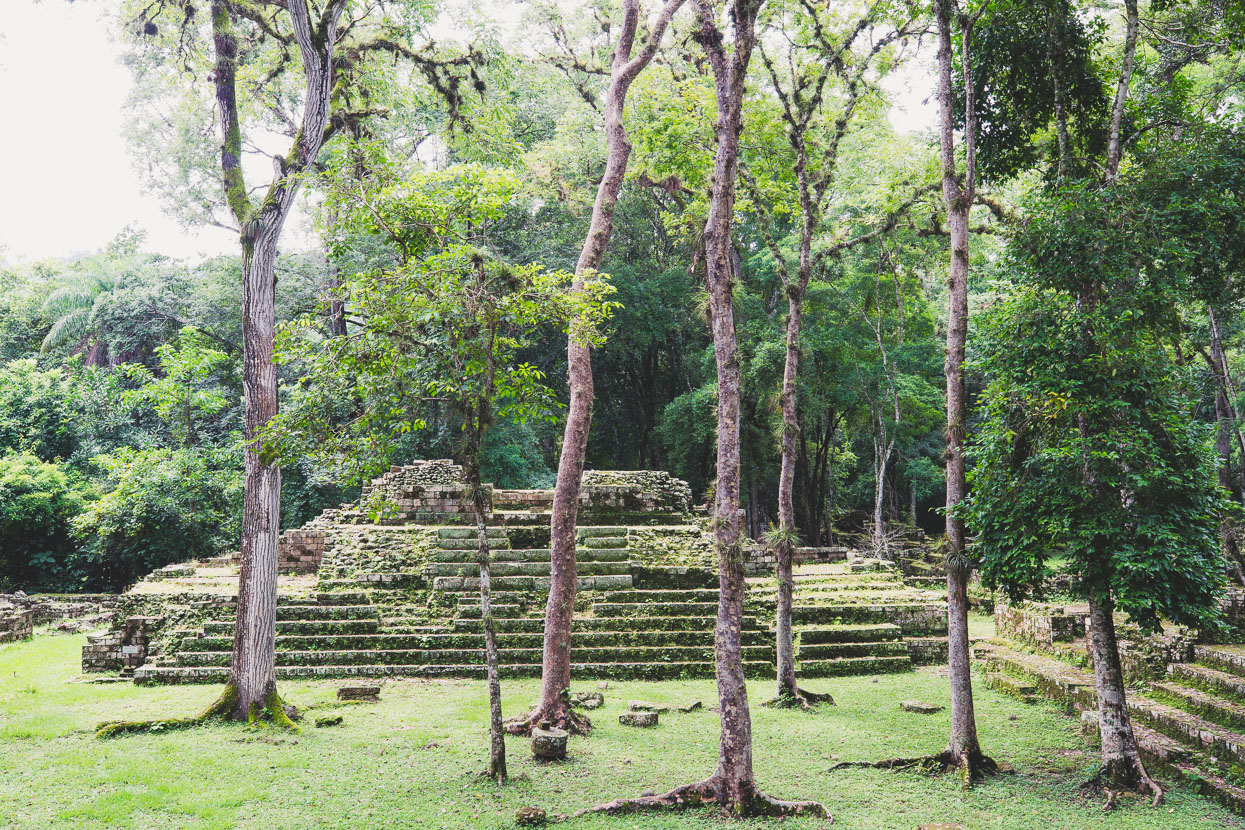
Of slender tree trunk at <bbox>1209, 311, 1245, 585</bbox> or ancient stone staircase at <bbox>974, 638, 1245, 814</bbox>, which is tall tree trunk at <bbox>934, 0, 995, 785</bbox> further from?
slender tree trunk at <bbox>1209, 311, 1245, 585</bbox>

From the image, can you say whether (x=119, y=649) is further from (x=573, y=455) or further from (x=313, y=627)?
(x=573, y=455)

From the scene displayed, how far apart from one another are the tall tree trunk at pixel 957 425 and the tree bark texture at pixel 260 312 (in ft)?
20.4

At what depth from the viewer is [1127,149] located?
24.1 ft

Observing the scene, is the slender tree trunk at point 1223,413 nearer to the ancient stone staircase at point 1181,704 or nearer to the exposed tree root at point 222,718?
the ancient stone staircase at point 1181,704

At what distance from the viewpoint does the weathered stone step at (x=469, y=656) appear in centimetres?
1061

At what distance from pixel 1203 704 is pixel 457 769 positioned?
6.91 meters

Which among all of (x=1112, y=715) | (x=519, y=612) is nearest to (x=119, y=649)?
(x=519, y=612)

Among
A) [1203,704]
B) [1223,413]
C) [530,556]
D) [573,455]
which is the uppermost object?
[1223,413]

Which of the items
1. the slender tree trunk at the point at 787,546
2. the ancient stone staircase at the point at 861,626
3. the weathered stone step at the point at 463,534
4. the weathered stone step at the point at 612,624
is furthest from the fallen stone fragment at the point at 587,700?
the weathered stone step at the point at 463,534

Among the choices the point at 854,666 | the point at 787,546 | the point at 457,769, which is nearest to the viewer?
the point at 457,769

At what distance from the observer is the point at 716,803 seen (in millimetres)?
5355

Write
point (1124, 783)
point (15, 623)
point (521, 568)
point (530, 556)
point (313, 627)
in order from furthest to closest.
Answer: point (15, 623), point (530, 556), point (521, 568), point (313, 627), point (1124, 783)

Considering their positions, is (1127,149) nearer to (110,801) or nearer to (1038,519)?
(1038,519)

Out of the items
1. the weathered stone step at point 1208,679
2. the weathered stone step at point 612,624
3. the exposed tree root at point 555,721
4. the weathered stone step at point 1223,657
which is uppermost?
the weathered stone step at point 1223,657
